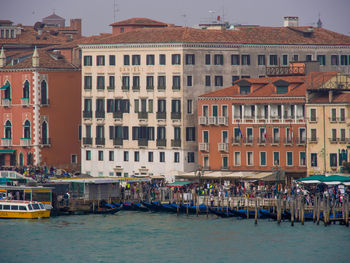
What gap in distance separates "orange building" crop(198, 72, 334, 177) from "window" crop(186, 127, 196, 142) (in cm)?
242

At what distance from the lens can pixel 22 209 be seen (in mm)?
94250

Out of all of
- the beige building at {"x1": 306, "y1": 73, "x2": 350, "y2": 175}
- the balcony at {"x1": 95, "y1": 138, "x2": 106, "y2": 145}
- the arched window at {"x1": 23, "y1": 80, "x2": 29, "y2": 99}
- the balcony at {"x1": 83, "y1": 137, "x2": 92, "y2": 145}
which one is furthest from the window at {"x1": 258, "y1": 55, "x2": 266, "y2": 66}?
the arched window at {"x1": 23, "y1": 80, "x2": 29, "y2": 99}

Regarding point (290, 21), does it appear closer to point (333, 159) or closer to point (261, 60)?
point (261, 60)

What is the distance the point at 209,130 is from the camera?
104 m

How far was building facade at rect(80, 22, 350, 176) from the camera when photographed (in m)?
108

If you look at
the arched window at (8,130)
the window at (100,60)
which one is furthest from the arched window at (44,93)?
the window at (100,60)

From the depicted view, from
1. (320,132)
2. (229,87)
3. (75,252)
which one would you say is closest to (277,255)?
(75,252)

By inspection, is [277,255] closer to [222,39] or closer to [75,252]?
[75,252]

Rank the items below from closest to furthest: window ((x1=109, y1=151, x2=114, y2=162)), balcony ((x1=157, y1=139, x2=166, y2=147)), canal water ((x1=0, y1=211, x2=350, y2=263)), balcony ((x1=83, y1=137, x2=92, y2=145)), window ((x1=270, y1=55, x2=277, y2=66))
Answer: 1. canal water ((x1=0, y1=211, x2=350, y2=263))
2. balcony ((x1=157, y1=139, x2=166, y2=147))
3. window ((x1=270, y1=55, x2=277, y2=66))
4. window ((x1=109, y1=151, x2=114, y2=162))
5. balcony ((x1=83, y1=137, x2=92, y2=145))

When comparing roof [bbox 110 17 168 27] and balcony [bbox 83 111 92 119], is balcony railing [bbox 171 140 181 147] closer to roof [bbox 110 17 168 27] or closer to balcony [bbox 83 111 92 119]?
balcony [bbox 83 111 92 119]

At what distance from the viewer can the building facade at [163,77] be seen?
353 ft

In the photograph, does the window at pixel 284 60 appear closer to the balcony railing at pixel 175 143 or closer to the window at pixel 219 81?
the window at pixel 219 81

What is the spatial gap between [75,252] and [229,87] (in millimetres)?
25975

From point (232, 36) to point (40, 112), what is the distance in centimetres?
1679
